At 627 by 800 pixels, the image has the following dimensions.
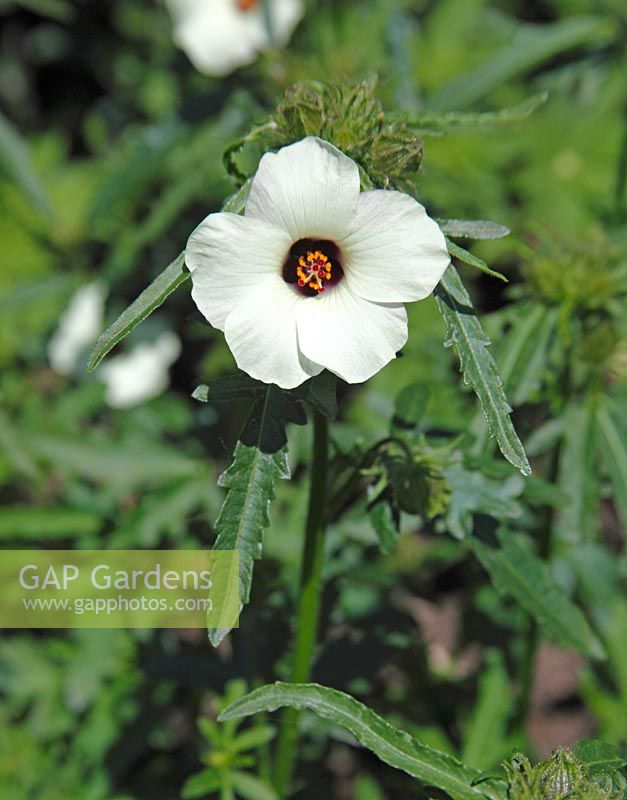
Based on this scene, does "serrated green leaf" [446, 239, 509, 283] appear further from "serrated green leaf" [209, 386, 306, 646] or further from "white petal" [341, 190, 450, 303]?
"serrated green leaf" [209, 386, 306, 646]

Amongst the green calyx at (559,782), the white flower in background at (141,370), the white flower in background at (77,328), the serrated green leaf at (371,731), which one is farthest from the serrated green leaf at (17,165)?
the green calyx at (559,782)

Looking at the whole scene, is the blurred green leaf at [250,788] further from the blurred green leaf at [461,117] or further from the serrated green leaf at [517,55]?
the serrated green leaf at [517,55]

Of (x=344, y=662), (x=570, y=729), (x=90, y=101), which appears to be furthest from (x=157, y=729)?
(x=90, y=101)

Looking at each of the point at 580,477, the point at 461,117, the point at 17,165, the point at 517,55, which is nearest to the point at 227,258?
the point at 461,117

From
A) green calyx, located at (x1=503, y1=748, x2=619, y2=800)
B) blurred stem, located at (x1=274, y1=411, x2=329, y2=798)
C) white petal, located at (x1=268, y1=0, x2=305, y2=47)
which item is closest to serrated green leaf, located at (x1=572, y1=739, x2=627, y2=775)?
green calyx, located at (x1=503, y1=748, x2=619, y2=800)

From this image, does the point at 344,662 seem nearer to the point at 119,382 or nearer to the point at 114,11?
the point at 119,382
